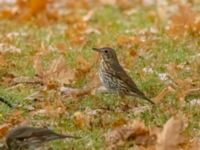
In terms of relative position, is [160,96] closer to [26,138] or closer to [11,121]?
[11,121]

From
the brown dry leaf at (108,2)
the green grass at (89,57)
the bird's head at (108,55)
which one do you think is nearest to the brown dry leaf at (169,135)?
the green grass at (89,57)

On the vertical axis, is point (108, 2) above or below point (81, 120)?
above

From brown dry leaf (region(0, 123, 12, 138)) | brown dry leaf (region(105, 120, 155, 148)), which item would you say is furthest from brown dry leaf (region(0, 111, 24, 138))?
brown dry leaf (region(105, 120, 155, 148))

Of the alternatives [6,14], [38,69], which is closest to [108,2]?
[6,14]

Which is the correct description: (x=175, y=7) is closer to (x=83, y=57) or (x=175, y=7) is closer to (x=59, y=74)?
(x=83, y=57)

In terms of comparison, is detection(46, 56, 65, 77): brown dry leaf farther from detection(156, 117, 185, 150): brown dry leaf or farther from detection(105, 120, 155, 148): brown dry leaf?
detection(156, 117, 185, 150): brown dry leaf

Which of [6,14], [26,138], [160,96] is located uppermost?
[6,14]

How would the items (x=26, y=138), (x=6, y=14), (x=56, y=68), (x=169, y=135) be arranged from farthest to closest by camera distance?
(x=6, y=14)
(x=56, y=68)
(x=26, y=138)
(x=169, y=135)
